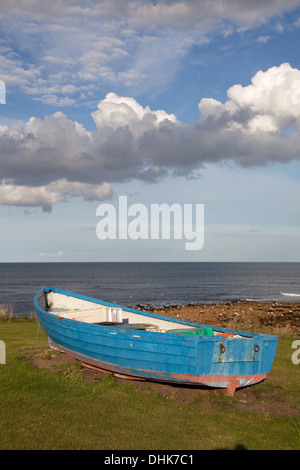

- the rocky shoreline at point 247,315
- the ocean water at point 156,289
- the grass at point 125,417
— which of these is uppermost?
the grass at point 125,417

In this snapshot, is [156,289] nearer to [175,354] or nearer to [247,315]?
[247,315]

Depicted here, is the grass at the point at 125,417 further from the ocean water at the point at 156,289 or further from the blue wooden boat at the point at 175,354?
the ocean water at the point at 156,289

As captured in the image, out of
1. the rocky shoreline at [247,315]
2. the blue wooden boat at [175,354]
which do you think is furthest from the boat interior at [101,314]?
the rocky shoreline at [247,315]

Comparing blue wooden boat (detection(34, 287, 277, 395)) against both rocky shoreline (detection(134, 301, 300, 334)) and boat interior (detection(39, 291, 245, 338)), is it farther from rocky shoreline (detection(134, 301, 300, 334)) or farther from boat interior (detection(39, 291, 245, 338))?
rocky shoreline (detection(134, 301, 300, 334))

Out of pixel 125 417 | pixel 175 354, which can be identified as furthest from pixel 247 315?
pixel 125 417

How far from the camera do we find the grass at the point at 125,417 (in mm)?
5785

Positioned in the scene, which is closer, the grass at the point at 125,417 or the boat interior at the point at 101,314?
the grass at the point at 125,417

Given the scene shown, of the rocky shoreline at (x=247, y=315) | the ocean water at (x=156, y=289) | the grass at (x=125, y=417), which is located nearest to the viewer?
the grass at (x=125, y=417)

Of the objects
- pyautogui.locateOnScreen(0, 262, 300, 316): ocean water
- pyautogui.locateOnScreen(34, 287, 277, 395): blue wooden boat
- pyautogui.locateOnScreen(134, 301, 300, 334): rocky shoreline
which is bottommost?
pyautogui.locateOnScreen(0, 262, 300, 316): ocean water

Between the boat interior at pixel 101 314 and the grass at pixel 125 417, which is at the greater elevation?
the boat interior at pixel 101 314

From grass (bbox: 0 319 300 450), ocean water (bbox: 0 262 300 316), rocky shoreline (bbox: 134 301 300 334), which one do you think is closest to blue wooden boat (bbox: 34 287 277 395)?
grass (bbox: 0 319 300 450)

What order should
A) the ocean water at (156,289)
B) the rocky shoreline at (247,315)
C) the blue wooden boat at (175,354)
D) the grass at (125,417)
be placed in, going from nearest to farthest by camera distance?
the grass at (125,417), the blue wooden boat at (175,354), the rocky shoreline at (247,315), the ocean water at (156,289)

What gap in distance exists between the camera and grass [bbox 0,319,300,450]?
579 cm
